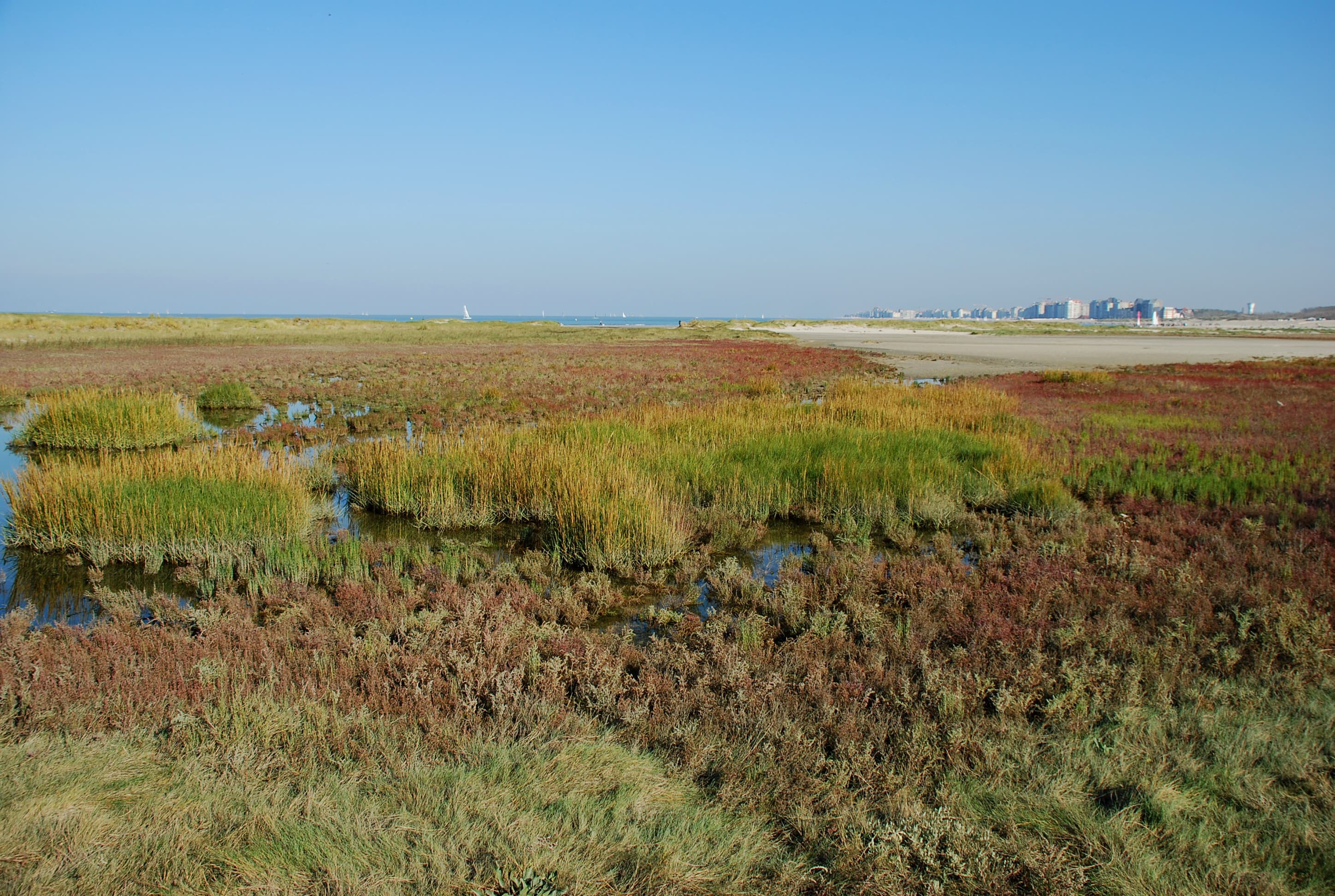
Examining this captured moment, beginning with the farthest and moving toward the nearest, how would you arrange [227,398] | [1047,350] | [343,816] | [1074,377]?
[1047,350] < [1074,377] < [227,398] < [343,816]

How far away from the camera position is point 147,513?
764 cm

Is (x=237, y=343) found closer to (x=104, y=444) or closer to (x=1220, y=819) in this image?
(x=104, y=444)

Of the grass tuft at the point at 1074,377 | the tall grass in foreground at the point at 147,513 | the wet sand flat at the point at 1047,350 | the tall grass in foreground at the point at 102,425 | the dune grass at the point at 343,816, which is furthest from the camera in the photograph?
the wet sand flat at the point at 1047,350

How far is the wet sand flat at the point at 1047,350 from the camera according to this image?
114 feet

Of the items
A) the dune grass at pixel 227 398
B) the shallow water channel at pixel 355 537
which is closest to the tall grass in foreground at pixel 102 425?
the shallow water channel at pixel 355 537

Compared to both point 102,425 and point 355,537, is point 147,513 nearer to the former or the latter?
point 355,537

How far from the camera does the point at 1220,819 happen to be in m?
Result: 3.15

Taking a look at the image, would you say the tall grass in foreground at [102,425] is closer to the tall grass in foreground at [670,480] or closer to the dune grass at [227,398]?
the tall grass in foreground at [670,480]

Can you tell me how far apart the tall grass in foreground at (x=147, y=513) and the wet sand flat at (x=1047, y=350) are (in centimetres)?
2692

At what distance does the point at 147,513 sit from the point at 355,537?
217 cm

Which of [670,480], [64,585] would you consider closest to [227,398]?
[64,585]

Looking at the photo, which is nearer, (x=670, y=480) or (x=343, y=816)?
(x=343, y=816)

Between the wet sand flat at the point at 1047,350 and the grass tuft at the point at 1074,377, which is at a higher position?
the wet sand flat at the point at 1047,350

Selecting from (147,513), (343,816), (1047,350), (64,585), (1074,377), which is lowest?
(64,585)
